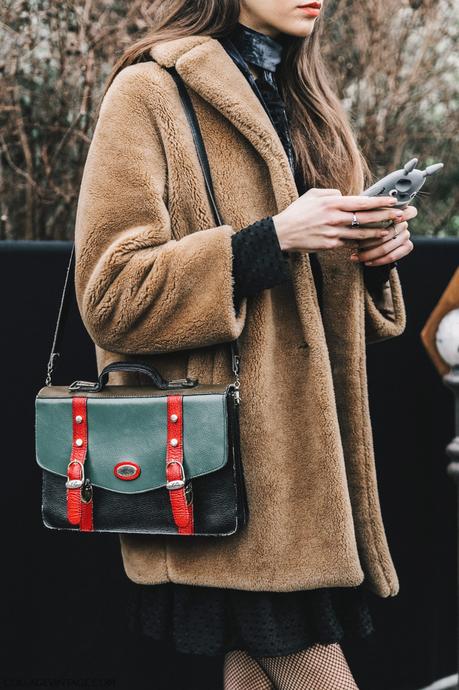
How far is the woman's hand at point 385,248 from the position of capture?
1642 millimetres

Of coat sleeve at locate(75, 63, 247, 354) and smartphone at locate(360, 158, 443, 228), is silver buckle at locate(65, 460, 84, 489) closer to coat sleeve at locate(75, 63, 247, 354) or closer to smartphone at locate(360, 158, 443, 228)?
coat sleeve at locate(75, 63, 247, 354)

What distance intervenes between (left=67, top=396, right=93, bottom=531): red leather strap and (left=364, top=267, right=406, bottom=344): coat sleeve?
652 mm

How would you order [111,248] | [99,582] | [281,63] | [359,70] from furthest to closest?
[359,70] → [99,582] → [281,63] → [111,248]

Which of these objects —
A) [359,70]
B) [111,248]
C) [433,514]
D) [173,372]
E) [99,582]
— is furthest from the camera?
[359,70]

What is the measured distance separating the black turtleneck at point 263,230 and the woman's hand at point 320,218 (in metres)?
0.02

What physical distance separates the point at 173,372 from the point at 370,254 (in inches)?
17.1

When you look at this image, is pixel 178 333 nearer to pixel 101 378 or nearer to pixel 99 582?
pixel 101 378

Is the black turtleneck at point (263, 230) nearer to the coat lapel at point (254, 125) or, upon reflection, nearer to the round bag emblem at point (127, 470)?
the coat lapel at point (254, 125)

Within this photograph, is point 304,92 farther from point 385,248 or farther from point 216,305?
point 216,305

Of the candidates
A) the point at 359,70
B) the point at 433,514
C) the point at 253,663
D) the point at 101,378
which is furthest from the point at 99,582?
Result: the point at 359,70

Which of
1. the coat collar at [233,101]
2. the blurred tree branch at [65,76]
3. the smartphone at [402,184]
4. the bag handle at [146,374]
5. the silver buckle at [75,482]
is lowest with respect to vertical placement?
the silver buckle at [75,482]

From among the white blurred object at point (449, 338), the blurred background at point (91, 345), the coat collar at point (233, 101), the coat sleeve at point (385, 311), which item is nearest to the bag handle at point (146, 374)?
the coat collar at point (233, 101)

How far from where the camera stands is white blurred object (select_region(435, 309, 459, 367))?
86.1 inches

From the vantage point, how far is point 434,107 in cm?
310
